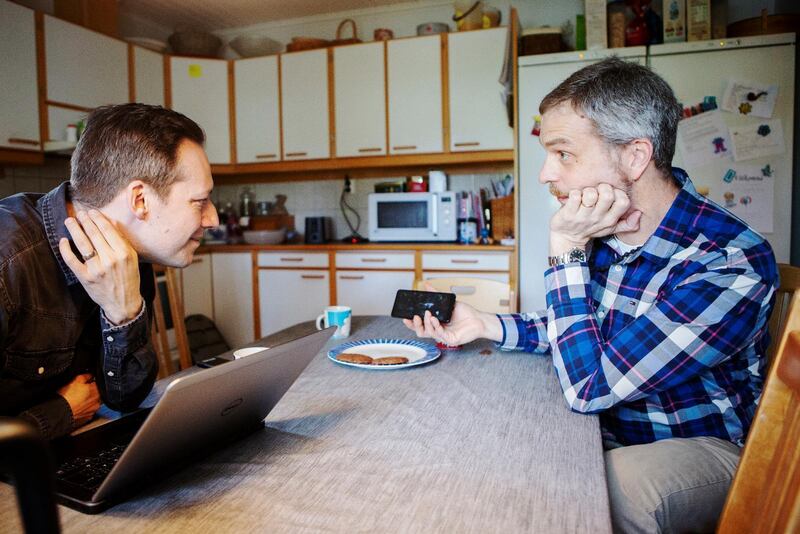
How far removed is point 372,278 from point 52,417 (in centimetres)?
301

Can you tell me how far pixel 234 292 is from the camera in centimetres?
424

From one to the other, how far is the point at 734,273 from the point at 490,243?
2736 mm

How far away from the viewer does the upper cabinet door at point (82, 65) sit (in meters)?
3.38

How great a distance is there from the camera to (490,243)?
12.1ft

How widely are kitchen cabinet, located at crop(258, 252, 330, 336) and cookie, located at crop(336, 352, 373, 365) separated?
277 cm

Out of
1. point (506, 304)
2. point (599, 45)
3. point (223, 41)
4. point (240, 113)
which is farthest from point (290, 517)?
point (223, 41)

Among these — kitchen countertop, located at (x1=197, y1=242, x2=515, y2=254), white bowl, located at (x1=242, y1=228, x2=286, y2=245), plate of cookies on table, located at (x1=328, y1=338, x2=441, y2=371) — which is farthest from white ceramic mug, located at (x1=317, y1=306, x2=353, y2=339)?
white bowl, located at (x1=242, y1=228, x2=286, y2=245)

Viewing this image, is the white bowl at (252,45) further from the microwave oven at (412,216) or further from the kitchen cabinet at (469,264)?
the kitchen cabinet at (469,264)

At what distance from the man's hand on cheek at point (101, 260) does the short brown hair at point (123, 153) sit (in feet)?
0.27

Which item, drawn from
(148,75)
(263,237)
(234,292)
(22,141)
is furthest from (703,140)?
(22,141)

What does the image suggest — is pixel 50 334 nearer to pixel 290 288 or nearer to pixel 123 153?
pixel 123 153

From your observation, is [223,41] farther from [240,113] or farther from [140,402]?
[140,402]

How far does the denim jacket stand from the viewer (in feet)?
2.95

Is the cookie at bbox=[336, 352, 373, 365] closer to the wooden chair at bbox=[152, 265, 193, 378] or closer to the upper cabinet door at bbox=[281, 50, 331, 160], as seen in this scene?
the wooden chair at bbox=[152, 265, 193, 378]
